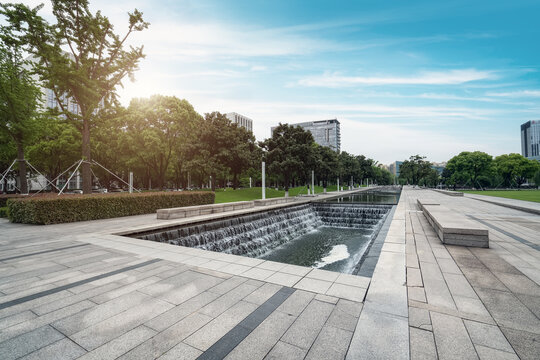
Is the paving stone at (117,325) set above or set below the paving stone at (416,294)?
above

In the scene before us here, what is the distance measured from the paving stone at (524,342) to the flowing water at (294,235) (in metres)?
5.92

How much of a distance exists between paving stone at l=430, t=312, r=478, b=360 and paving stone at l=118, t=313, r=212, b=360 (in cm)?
280

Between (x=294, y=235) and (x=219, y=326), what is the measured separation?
13.7 meters

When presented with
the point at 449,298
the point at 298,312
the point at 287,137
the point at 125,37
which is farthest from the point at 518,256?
the point at 287,137

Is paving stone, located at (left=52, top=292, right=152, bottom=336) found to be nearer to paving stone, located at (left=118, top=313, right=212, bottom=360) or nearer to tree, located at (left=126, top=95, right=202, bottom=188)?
paving stone, located at (left=118, top=313, right=212, bottom=360)

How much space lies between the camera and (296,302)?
12.0 ft

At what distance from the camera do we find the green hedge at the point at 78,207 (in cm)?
1149

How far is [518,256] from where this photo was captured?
585cm

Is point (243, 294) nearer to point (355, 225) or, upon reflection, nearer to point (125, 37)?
point (355, 225)

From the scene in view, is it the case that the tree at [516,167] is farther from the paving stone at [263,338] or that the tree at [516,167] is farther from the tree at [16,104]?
the tree at [16,104]

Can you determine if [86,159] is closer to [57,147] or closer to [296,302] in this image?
[296,302]

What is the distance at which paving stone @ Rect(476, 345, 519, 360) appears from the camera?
7.79 feet

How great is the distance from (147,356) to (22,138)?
2512 centimetres

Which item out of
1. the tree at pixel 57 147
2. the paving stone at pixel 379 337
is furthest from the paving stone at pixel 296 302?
the tree at pixel 57 147
